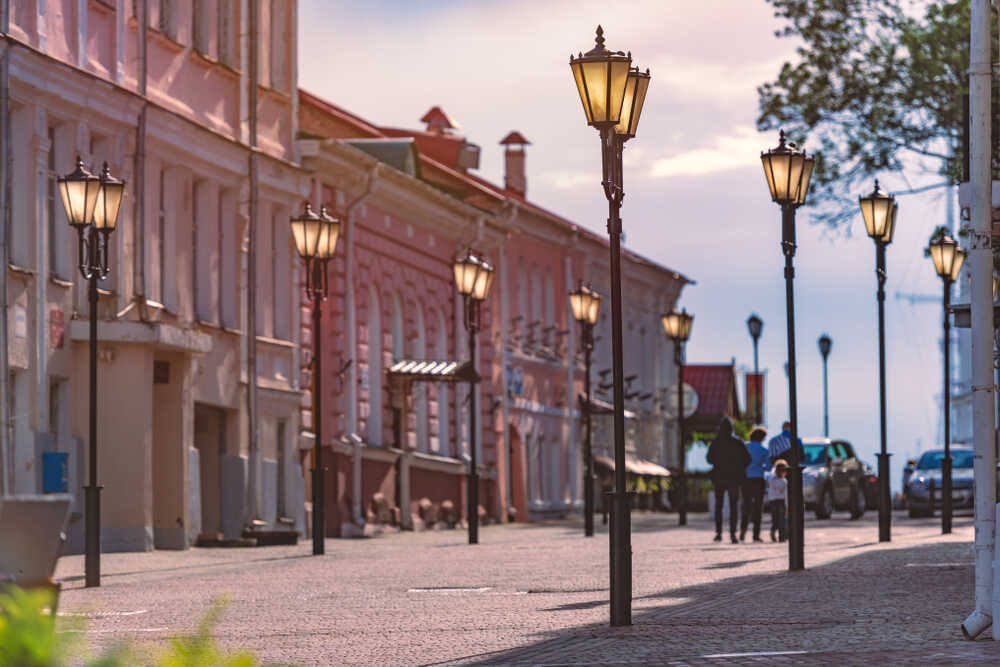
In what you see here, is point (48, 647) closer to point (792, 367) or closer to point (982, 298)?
point (982, 298)

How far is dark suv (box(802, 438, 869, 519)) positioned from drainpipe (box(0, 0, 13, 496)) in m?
20.9

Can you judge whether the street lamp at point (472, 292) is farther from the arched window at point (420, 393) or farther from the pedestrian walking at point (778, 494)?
the arched window at point (420, 393)

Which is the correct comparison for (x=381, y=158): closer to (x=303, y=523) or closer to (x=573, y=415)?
(x=303, y=523)

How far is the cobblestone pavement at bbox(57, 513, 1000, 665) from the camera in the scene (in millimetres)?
11148

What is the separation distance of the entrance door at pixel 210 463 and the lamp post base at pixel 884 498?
437 inches

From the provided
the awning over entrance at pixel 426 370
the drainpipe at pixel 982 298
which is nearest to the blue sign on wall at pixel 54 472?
the awning over entrance at pixel 426 370

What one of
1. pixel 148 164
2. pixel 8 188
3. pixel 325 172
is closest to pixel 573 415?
pixel 325 172

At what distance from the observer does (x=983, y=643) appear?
11.1 meters

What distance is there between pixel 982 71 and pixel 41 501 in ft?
24.0

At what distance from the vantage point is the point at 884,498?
27.9 meters

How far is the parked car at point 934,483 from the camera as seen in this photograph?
4597cm

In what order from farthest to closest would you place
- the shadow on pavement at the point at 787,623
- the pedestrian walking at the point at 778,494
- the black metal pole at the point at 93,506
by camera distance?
the pedestrian walking at the point at 778,494 → the black metal pole at the point at 93,506 → the shadow on pavement at the point at 787,623

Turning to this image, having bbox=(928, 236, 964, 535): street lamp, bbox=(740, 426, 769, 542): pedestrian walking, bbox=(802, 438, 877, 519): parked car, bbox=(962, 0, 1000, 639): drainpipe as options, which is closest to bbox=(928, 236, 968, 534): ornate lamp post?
bbox=(928, 236, 964, 535): street lamp

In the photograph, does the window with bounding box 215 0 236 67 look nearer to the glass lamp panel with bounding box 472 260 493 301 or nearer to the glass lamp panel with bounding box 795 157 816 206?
the glass lamp panel with bounding box 472 260 493 301
